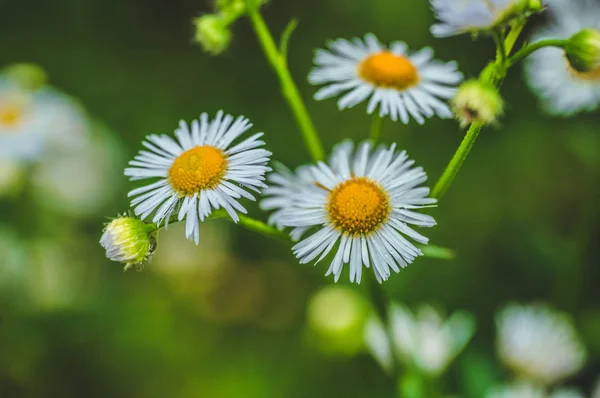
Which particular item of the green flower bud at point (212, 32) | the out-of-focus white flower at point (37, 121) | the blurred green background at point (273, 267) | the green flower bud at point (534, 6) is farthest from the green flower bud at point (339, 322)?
the green flower bud at point (534, 6)

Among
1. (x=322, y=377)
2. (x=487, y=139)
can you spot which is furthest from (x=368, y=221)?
(x=487, y=139)

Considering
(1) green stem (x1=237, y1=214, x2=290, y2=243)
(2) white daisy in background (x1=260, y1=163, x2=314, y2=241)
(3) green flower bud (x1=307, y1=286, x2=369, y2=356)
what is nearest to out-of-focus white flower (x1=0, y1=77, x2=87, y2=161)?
(3) green flower bud (x1=307, y1=286, x2=369, y2=356)

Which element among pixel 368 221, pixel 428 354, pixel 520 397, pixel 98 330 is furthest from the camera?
pixel 98 330

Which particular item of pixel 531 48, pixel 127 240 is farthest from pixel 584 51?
pixel 127 240

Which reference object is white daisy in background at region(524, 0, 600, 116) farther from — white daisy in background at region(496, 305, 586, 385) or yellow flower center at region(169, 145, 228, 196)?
yellow flower center at region(169, 145, 228, 196)

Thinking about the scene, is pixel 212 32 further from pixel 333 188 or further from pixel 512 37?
pixel 512 37

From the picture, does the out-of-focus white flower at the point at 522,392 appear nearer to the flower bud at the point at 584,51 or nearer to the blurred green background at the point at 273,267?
the blurred green background at the point at 273,267

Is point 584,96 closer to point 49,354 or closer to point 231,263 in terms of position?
point 231,263
